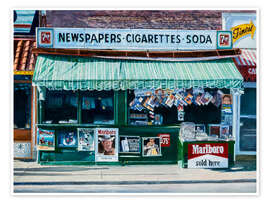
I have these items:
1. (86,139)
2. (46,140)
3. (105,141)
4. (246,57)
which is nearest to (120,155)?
(105,141)

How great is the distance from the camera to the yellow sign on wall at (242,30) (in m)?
11.0

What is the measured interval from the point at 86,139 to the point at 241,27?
6.36m

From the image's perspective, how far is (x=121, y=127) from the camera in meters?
9.73

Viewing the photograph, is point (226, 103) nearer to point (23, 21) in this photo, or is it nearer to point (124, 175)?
point (124, 175)

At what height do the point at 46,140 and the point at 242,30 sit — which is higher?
the point at 242,30

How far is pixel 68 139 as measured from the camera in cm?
971

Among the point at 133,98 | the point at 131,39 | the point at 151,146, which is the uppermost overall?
the point at 131,39

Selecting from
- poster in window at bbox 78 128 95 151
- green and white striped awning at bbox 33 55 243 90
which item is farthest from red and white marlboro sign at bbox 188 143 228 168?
poster in window at bbox 78 128 95 151

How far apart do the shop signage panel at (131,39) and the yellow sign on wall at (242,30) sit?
1.04 meters

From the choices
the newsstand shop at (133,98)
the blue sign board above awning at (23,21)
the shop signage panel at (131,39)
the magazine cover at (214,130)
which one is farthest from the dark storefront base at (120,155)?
the blue sign board above awning at (23,21)

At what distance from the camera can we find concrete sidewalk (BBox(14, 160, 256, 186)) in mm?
8438

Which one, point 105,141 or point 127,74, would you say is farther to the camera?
point 105,141

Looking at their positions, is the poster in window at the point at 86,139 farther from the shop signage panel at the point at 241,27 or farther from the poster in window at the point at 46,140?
the shop signage panel at the point at 241,27
